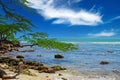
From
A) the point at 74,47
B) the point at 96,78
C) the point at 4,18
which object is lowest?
the point at 96,78

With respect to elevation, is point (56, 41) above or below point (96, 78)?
above

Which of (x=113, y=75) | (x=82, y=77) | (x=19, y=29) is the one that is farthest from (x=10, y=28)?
(x=113, y=75)

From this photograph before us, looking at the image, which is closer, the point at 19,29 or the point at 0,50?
the point at 19,29

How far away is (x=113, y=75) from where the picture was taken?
89.5 ft

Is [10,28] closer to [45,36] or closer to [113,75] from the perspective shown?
[45,36]

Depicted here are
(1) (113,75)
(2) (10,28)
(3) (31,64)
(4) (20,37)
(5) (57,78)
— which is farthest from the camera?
(3) (31,64)

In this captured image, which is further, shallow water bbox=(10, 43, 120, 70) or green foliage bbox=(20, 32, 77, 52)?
shallow water bbox=(10, 43, 120, 70)

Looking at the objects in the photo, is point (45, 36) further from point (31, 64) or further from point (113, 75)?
point (31, 64)

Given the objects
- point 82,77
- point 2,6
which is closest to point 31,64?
point 82,77

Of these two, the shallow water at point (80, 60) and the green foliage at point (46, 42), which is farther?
the shallow water at point (80, 60)

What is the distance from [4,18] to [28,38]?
2.06 m

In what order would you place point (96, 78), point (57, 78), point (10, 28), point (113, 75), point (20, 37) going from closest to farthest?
point (10, 28) < point (20, 37) < point (57, 78) < point (96, 78) < point (113, 75)

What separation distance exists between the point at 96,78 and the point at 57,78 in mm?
3201

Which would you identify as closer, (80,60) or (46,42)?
(46,42)
